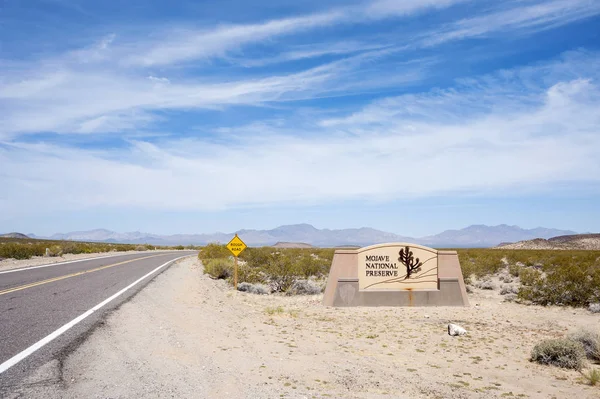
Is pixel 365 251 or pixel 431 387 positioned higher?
pixel 365 251

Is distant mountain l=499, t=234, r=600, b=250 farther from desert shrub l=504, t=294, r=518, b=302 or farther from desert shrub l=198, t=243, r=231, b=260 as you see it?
desert shrub l=504, t=294, r=518, b=302

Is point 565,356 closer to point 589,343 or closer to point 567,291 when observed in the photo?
point 589,343

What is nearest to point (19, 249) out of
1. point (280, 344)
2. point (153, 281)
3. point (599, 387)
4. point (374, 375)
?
point (153, 281)

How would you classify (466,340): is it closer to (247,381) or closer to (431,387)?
(431,387)

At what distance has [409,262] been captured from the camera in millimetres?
15812

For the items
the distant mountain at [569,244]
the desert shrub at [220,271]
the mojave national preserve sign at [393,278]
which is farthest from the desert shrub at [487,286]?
the distant mountain at [569,244]

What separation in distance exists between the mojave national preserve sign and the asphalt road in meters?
6.74

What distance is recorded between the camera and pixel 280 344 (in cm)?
912

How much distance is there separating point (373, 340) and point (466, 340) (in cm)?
221

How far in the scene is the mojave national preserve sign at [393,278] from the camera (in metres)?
15.5

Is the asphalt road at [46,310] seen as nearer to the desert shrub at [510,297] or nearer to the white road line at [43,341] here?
the white road line at [43,341]

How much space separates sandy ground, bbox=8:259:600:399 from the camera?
6.26m

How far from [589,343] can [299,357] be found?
6.16 meters

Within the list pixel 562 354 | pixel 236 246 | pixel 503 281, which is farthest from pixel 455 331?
pixel 503 281
